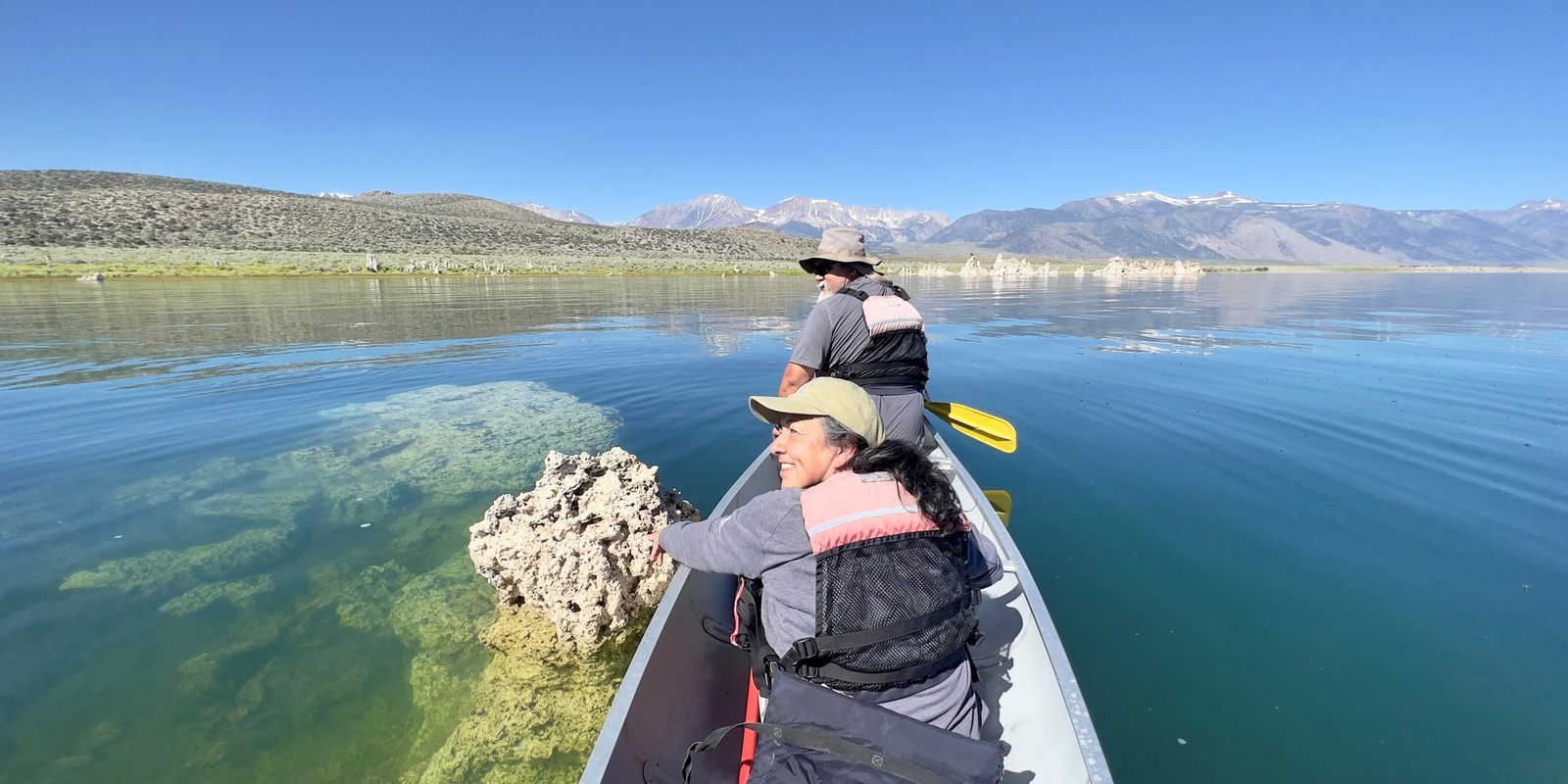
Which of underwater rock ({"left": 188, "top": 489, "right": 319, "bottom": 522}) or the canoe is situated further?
underwater rock ({"left": 188, "top": 489, "right": 319, "bottom": 522})

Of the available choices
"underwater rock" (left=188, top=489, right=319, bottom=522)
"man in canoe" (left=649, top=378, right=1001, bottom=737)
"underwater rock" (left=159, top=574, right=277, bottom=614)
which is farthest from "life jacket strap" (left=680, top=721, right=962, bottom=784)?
"underwater rock" (left=188, top=489, right=319, bottom=522)

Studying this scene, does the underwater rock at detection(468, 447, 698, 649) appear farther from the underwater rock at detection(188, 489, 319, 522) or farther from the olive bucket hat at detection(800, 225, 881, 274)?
the underwater rock at detection(188, 489, 319, 522)

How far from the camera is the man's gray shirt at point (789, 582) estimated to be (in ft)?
7.54

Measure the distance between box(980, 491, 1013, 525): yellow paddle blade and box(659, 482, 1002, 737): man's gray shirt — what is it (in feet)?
12.8

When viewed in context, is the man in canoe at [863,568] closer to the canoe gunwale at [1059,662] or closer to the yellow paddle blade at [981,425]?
the canoe gunwale at [1059,662]

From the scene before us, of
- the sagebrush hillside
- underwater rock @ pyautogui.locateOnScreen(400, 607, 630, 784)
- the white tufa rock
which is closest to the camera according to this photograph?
underwater rock @ pyautogui.locateOnScreen(400, 607, 630, 784)

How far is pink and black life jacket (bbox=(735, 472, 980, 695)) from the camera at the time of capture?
2223 millimetres

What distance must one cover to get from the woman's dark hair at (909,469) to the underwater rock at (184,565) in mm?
5799

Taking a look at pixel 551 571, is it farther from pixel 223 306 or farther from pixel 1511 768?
pixel 223 306

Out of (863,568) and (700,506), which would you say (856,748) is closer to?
(863,568)

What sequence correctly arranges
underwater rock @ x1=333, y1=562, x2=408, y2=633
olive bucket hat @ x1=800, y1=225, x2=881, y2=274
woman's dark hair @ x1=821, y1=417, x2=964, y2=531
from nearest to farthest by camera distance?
woman's dark hair @ x1=821, y1=417, x2=964, y2=531 → underwater rock @ x1=333, y1=562, x2=408, y2=633 → olive bucket hat @ x1=800, y1=225, x2=881, y2=274

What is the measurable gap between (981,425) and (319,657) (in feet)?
20.5

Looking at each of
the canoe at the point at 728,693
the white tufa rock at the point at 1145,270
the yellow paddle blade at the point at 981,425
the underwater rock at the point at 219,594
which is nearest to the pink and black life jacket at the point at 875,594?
the canoe at the point at 728,693

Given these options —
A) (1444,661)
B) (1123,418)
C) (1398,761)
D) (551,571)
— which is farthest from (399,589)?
(1123,418)
